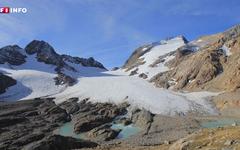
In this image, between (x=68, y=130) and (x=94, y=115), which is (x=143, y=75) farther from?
(x=68, y=130)

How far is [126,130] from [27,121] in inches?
1085

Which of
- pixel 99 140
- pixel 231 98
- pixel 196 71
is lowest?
pixel 99 140

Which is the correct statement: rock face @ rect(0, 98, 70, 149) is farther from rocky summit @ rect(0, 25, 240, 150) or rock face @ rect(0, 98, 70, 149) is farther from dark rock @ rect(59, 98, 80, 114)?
dark rock @ rect(59, 98, 80, 114)

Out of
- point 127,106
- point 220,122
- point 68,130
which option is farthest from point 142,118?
point 127,106

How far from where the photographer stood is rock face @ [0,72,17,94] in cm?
16312

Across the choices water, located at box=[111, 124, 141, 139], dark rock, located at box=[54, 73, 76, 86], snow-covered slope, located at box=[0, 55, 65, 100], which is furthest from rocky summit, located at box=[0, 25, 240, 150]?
dark rock, located at box=[54, 73, 76, 86]

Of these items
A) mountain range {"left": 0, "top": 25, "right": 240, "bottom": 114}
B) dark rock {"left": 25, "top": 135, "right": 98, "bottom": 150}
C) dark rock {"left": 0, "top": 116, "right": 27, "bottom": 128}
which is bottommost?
dark rock {"left": 25, "top": 135, "right": 98, "bottom": 150}

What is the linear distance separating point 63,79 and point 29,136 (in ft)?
316

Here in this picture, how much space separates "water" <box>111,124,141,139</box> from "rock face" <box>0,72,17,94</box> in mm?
75310

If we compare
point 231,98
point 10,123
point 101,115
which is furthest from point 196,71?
point 10,123

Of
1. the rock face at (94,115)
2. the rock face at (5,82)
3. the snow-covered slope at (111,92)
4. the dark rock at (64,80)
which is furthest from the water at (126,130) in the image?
the rock face at (5,82)

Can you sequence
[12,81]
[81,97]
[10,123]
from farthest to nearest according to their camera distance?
[12,81] → [81,97] → [10,123]

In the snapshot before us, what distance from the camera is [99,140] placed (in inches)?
3337

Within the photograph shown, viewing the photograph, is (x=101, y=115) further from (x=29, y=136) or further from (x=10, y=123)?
(x=29, y=136)
